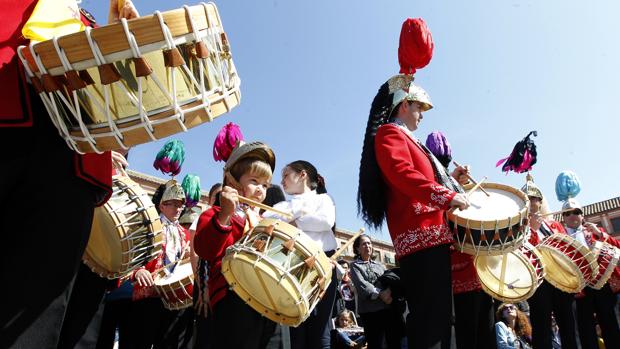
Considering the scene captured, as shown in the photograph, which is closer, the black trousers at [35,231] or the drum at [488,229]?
the black trousers at [35,231]

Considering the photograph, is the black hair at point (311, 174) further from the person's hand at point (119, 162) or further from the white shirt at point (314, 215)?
the person's hand at point (119, 162)

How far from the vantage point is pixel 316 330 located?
383 cm

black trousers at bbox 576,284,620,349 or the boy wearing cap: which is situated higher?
the boy wearing cap

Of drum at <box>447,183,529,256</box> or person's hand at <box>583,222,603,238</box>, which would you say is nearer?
drum at <box>447,183,529,256</box>

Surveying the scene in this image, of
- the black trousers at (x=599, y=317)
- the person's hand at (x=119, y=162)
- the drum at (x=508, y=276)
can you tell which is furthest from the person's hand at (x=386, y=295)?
the person's hand at (x=119, y=162)

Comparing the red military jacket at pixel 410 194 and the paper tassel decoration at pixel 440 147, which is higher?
the red military jacket at pixel 410 194

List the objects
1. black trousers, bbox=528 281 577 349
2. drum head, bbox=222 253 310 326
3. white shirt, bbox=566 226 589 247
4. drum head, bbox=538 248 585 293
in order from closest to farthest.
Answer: drum head, bbox=222 253 310 326, drum head, bbox=538 248 585 293, black trousers, bbox=528 281 577 349, white shirt, bbox=566 226 589 247

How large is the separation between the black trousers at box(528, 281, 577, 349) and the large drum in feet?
15.5

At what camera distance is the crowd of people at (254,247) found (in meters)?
1.43

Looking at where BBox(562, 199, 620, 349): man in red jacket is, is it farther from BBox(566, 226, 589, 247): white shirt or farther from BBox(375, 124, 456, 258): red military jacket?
BBox(375, 124, 456, 258): red military jacket

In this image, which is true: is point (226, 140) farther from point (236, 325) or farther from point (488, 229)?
point (488, 229)

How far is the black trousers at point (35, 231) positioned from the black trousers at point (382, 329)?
4.87 m

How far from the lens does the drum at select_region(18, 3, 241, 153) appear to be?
4.10 feet

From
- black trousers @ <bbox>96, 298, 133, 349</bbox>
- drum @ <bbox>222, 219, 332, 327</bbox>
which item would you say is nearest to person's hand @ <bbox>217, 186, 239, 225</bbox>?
drum @ <bbox>222, 219, 332, 327</bbox>
